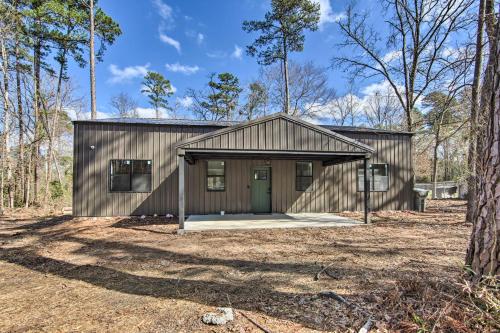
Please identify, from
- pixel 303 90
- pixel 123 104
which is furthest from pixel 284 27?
pixel 123 104

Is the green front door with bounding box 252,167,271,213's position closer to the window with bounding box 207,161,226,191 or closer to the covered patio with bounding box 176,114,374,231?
the covered patio with bounding box 176,114,374,231

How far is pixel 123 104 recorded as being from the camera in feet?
87.2

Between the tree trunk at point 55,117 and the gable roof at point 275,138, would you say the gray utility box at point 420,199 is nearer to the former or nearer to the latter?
the gable roof at point 275,138

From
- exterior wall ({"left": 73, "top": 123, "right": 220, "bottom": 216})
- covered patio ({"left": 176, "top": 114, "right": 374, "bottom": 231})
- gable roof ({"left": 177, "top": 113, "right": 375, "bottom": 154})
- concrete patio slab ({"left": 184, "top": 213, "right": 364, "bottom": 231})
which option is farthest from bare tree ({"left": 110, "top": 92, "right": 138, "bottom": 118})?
gable roof ({"left": 177, "top": 113, "right": 375, "bottom": 154})

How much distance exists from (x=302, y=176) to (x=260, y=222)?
3.20 meters

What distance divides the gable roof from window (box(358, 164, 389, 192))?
327 centimetres

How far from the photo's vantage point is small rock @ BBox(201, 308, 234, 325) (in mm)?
2576

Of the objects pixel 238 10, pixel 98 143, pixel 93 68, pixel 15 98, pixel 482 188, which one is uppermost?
pixel 238 10

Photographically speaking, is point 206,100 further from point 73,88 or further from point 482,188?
point 482,188

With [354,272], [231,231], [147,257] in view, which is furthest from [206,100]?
[354,272]

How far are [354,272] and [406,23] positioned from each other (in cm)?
1596

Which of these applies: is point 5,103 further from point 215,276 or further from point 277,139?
point 215,276

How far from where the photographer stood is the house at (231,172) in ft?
28.9

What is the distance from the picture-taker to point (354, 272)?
160 inches
